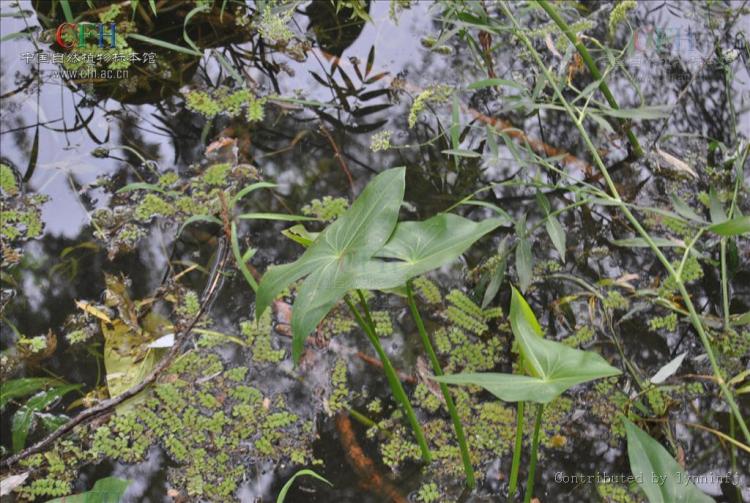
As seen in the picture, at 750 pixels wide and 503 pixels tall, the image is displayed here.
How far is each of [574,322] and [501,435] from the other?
0.32m

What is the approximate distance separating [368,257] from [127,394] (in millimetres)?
698

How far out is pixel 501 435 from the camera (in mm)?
1482

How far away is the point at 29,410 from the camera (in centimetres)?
154

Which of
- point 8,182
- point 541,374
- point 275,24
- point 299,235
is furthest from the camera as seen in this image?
point 275,24

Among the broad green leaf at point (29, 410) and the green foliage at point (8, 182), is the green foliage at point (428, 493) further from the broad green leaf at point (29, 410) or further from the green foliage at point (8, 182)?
the green foliage at point (8, 182)

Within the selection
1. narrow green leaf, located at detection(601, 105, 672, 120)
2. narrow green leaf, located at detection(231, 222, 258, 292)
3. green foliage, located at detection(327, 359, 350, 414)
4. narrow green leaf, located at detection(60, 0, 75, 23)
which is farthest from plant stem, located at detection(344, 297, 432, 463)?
narrow green leaf, located at detection(60, 0, 75, 23)

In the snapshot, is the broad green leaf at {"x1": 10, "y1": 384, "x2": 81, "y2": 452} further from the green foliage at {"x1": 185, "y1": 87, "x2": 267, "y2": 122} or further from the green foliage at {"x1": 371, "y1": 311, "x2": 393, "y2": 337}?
the green foliage at {"x1": 185, "y1": 87, "x2": 267, "y2": 122}

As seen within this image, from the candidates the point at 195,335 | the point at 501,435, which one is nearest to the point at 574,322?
the point at 501,435

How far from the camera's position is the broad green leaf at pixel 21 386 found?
155 cm

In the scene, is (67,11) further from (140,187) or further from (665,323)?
(665,323)

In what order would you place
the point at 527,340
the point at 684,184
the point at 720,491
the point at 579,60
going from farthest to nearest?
the point at 579,60
the point at 684,184
the point at 720,491
the point at 527,340

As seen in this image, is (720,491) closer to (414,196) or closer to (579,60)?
(414,196)

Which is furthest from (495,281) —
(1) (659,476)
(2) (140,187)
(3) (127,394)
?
(2) (140,187)

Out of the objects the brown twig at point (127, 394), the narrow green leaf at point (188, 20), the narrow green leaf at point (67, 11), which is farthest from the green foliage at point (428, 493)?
the narrow green leaf at point (67, 11)
